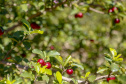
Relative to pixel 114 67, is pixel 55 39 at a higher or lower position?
lower

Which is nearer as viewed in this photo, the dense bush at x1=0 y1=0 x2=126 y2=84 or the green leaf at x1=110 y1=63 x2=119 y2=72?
the green leaf at x1=110 y1=63 x2=119 y2=72

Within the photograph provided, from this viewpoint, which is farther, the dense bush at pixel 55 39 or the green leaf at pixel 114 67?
the dense bush at pixel 55 39

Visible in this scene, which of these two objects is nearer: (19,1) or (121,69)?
(121,69)

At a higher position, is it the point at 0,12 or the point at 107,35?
the point at 0,12

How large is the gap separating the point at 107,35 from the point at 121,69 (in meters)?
2.06

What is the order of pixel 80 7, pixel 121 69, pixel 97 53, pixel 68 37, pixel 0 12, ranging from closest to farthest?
pixel 121 69
pixel 0 12
pixel 80 7
pixel 68 37
pixel 97 53

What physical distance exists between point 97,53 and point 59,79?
1.89 m

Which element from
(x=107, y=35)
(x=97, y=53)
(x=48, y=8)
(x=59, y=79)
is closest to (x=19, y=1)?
(x=48, y=8)

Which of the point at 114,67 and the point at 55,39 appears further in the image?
the point at 55,39

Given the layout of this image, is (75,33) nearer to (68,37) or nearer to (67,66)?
(68,37)

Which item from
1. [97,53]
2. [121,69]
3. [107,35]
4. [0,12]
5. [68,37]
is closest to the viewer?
[121,69]

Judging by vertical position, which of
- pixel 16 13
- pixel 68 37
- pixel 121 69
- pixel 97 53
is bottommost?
pixel 97 53

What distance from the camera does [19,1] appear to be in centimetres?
176

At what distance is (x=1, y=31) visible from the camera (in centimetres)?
144
